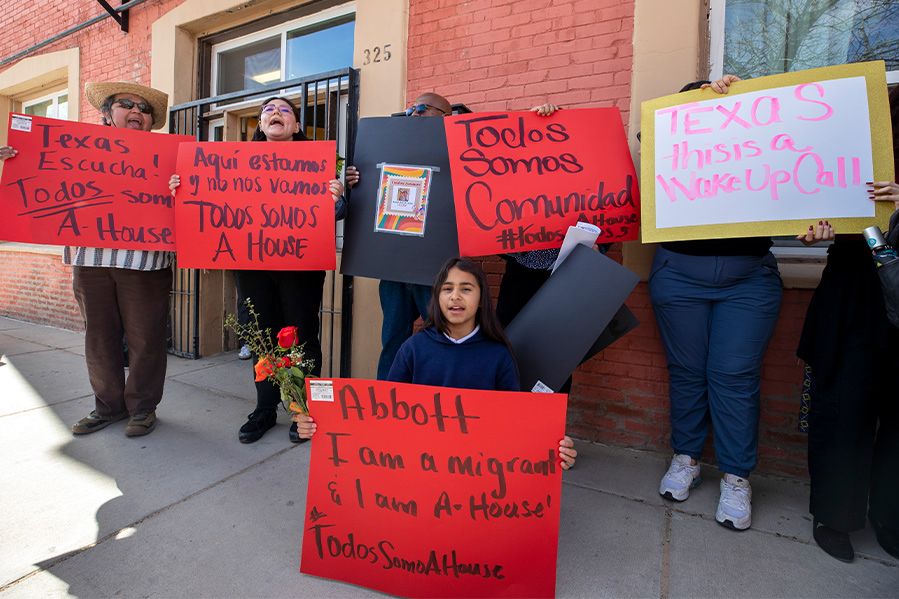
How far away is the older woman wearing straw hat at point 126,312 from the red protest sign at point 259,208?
0.45 meters

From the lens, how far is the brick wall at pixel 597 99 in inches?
105

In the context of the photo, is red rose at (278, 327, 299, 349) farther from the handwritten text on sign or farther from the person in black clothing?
the person in black clothing

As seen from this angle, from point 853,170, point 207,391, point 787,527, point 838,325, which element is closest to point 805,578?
point 787,527

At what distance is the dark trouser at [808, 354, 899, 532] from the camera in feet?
6.48

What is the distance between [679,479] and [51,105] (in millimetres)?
9203

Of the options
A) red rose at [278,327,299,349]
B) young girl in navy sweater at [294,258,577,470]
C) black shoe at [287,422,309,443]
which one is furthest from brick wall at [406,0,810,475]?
red rose at [278,327,299,349]

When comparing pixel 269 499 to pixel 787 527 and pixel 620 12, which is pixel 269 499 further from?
pixel 620 12

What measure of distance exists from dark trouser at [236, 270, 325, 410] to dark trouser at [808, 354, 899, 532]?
8.34ft

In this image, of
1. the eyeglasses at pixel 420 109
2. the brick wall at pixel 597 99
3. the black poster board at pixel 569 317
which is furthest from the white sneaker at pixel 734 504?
the eyeglasses at pixel 420 109

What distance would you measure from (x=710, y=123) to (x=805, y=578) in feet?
6.00

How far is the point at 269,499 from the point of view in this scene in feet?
7.77

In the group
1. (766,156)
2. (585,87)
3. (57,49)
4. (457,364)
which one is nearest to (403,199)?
(457,364)

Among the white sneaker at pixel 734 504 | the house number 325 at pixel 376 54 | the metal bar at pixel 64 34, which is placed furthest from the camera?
the metal bar at pixel 64 34

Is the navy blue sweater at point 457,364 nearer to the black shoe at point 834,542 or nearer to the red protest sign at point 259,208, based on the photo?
the red protest sign at point 259,208
